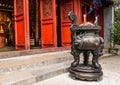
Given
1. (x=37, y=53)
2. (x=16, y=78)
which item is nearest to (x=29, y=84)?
(x=16, y=78)

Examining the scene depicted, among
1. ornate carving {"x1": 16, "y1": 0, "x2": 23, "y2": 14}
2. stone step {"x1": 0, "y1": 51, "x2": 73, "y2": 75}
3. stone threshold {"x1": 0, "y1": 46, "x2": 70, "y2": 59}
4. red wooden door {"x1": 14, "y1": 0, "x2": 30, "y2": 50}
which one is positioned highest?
ornate carving {"x1": 16, "y1": 0, "x2": 23, "y2": 14}

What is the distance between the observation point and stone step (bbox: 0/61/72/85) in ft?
9.87

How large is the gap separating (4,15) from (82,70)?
600cm

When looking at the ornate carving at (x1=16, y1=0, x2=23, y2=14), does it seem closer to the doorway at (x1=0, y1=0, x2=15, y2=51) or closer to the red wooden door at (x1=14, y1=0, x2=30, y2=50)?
the red wooden door at (x1=14, y1=0, x2=30, y2=50)

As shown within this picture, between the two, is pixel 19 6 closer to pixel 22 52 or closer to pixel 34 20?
pixel 22 52

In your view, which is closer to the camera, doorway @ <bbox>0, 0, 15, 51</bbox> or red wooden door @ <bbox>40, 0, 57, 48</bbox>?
red wooden door @ <bbox>40, 0, 57, 48</bbox>

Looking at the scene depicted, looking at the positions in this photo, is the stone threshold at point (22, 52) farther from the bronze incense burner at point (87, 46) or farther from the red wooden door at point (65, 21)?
the bronze incense burner at point (87, 46)

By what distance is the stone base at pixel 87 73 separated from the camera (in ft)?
11.6

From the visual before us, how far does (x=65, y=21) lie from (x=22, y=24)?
7.06ft

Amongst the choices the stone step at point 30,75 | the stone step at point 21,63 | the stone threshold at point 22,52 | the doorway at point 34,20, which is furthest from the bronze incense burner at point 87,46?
the doorway at point 34,20

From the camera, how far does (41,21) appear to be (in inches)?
256

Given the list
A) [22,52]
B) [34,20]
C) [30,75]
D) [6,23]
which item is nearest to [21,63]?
[30,75]

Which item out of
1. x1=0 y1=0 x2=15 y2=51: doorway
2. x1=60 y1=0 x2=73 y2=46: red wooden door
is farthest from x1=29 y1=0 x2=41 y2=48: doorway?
x1=60 y1=0 x2=73 y2=46: red wooden door

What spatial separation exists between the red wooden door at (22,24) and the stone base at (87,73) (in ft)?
7.09
